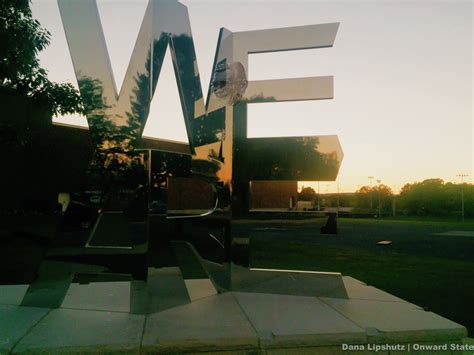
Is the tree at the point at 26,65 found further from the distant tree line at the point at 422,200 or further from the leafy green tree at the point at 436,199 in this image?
the leafy green tree at the point at 436,199

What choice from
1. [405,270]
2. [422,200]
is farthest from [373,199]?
[405,270]

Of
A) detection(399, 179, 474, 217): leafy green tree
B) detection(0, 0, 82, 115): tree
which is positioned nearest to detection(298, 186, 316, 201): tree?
detection(0, 0, 82, 115): tree

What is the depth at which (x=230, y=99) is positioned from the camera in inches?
211

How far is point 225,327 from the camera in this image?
11.9 feet

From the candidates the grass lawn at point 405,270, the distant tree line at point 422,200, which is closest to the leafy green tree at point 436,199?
the distant tree line at point 422,200

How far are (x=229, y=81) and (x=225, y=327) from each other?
325 centimetres

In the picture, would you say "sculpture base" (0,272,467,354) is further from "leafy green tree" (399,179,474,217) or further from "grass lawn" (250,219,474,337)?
"leafy green tree" (399,179,474,217)

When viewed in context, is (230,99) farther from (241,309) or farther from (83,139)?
(83,139)

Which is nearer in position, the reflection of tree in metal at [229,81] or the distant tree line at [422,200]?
the reflection of tree in metal at [229,81]

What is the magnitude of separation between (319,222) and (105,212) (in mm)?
2955

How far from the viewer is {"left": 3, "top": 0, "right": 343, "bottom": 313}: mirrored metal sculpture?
4328mm

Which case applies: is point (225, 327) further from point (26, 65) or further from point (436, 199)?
point (436, 199)

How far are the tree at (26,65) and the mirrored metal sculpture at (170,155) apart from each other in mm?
3099

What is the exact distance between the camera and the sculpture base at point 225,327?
328 cm
